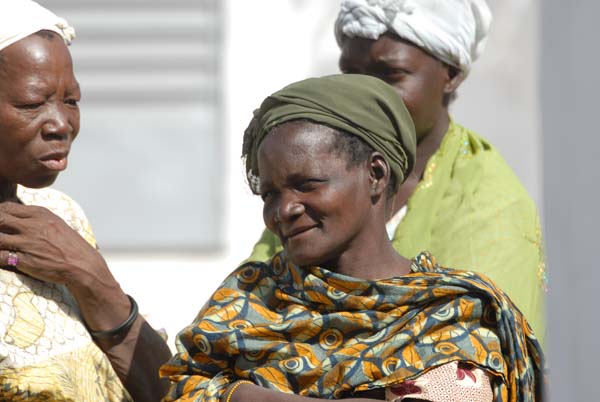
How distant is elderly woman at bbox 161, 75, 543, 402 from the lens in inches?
133

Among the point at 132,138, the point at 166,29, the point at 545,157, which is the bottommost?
the point at 132,138

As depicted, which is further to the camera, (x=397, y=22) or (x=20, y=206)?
(x=397, y=22)

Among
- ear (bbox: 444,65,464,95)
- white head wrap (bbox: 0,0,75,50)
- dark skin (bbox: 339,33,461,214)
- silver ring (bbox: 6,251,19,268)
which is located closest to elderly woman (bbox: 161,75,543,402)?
silver ring (bbox: 6,251,19,268)

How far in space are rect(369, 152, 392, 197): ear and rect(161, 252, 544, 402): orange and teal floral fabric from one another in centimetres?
21

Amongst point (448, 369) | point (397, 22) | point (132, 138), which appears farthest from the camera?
point (132, 138)

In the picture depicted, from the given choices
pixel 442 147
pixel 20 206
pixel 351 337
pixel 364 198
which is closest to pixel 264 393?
pixel 351 337

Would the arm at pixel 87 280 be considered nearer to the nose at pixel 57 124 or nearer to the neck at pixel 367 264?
the nose at pixel 57 124

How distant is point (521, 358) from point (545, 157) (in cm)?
96

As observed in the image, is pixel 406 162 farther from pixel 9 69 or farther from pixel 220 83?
pixel 220 83

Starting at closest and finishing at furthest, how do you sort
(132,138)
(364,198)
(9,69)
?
(364,198) < (9,69) < (132,138)

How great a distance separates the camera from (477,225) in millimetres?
4473

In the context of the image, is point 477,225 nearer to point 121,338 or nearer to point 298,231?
point 298,231

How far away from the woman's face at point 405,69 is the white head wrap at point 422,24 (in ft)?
0.10

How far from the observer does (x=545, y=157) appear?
2600mm
